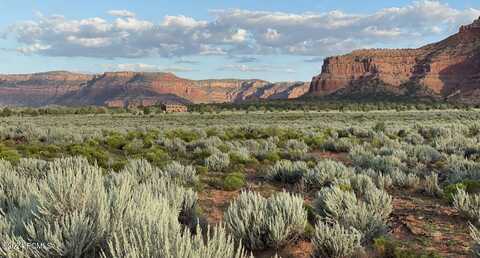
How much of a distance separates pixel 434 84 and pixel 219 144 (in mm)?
137334

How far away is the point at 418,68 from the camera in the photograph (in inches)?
5891

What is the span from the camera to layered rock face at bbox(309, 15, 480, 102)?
5300 inches

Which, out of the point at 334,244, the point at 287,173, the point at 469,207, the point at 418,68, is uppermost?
the point at 418,68

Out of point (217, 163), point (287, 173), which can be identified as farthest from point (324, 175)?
point (217, 163)

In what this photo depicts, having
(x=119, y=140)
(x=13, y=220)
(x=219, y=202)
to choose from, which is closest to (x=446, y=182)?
(x=219, y=202)

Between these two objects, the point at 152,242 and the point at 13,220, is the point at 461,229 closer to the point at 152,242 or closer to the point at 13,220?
the point at 152,242

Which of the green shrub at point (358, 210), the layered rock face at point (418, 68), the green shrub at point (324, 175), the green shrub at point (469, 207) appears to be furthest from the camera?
the layered rock face at point (418, 68)

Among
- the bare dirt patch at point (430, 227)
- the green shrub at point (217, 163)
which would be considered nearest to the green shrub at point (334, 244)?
the bare dirt patch at point (430, 227)

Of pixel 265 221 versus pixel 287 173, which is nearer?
pixel 265 221

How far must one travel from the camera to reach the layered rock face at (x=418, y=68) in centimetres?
13462

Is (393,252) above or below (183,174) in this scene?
above

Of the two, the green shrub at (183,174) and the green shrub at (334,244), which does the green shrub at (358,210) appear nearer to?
the green shrub at (334,244)

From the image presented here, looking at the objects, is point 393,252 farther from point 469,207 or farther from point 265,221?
point 469,207

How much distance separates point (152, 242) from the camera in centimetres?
314
